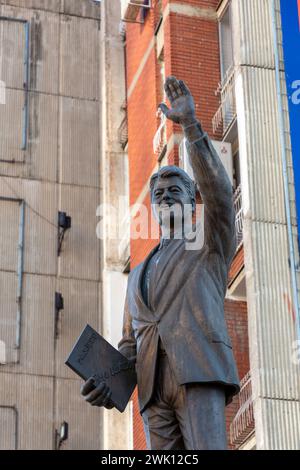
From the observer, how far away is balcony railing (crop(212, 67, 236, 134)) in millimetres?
30641

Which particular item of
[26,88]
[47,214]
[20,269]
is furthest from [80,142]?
[20,269]

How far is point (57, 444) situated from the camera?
39.2m

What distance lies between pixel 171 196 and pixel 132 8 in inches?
1046

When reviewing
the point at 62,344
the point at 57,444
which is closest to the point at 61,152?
the point at 62,344

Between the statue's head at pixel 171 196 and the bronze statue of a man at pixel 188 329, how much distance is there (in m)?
0.22

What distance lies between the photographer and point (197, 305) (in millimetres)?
9070

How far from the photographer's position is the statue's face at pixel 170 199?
31.3 feet

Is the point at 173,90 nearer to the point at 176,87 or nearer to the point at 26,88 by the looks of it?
the point at 176,87

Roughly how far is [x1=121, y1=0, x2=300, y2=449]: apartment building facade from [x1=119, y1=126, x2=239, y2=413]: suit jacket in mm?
16091

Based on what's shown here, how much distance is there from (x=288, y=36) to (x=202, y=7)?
13.9ft

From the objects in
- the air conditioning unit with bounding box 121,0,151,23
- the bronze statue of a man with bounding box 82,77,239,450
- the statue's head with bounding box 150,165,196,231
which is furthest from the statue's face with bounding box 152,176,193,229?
the air conditioning unit with bounding box 121,0,151,23

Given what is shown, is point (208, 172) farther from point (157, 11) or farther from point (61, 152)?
point (61, 152)

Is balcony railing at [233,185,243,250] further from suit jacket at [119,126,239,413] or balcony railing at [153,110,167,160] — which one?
suit jacket at [119,126,239,413]

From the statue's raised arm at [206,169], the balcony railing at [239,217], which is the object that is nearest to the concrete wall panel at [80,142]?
the balcony railing at [239,217]
